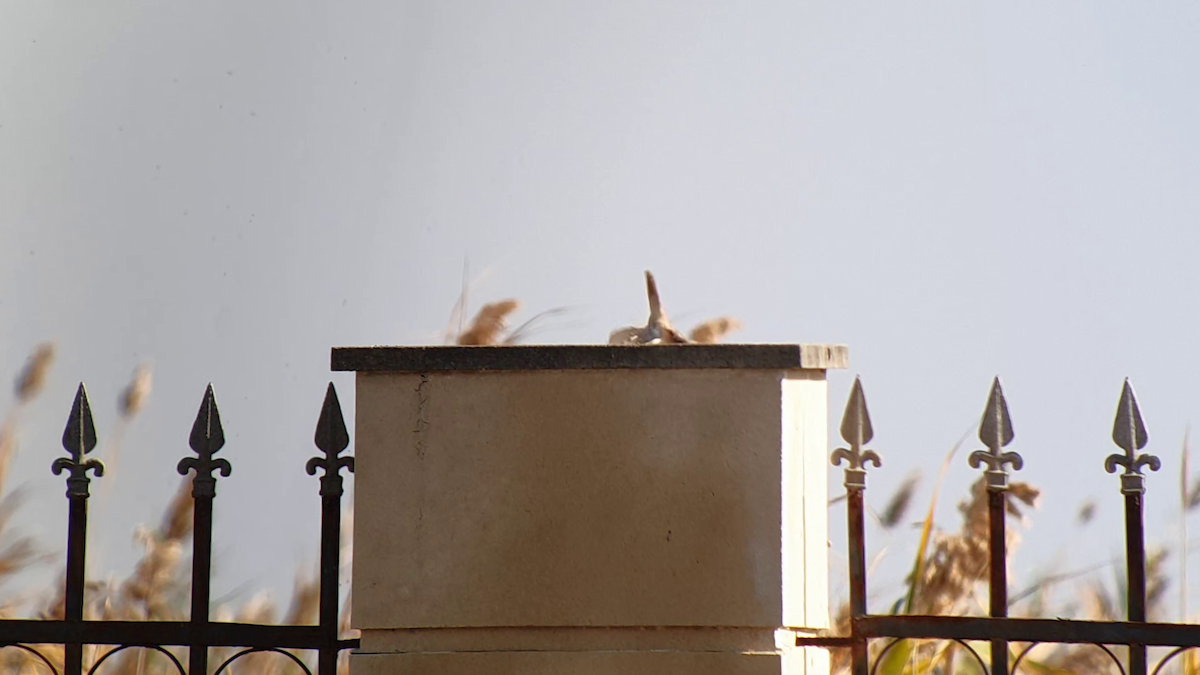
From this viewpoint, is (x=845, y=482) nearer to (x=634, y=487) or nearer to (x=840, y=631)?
(x=840, y=631)

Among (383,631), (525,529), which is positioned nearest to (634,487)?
(525,529)

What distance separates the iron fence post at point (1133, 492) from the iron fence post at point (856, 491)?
0.51 m

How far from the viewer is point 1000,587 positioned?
2.79m

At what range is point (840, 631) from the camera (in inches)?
114

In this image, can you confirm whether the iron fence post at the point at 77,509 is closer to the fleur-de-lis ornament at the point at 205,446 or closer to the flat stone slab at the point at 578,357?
the fleur-de-lis ornament at the point at 205,446

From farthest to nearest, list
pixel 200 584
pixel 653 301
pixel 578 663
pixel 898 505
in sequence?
pixel 898 505, pixel 200 584, pixel 653 301, pixel 578 663

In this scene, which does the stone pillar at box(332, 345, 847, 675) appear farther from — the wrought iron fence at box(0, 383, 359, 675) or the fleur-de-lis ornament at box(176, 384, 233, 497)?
the fleur-de-lis ornament at box(176, 384, 233, 497)

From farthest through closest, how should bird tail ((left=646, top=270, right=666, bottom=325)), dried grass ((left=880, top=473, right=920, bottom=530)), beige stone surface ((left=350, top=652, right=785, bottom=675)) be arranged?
dried grass ((left=880, top=473, right=920, bottom=530)), bird tail ((left=646, top=270, right=666, bottom=325)), beige stone surface ((left=350, top=652, right=785, bottom=675))

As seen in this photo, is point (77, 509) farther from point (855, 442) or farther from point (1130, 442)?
point (1130, 442)

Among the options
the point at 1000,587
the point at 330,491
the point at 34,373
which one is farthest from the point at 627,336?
the point at 34,373

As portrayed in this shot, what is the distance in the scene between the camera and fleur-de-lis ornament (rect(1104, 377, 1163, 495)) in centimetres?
274

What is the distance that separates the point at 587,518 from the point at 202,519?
37.9 inches

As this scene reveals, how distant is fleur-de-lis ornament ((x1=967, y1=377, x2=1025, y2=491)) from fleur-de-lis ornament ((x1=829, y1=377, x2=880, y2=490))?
226 mm

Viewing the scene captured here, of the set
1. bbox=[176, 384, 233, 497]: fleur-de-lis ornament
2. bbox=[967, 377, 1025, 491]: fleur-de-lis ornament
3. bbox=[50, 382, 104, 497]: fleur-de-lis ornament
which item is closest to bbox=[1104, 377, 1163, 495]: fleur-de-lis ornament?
bbox=[967, 377, 1025, 491]: fleur-de-lis ornament
